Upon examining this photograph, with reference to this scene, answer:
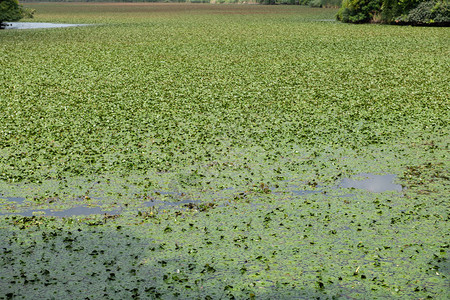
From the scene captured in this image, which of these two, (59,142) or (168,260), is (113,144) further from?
(168,260)

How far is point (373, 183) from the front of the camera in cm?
805

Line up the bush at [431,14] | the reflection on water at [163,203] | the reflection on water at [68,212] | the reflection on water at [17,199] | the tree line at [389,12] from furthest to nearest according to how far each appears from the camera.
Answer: the tree line at [389,12] < the bush at [431,14] < the reflection on water at [17,199] < the reflection on water at [163,203] < the reflection on water at [68,212]

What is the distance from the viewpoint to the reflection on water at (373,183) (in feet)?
25.7

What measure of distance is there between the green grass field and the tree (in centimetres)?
2502

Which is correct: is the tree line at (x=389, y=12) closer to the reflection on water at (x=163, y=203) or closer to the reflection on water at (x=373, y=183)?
the reflection on water at (x=373, y=183)

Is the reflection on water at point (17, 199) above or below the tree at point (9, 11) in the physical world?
below

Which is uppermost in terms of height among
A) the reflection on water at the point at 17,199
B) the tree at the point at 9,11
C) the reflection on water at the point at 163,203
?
the tree at the point at 9,11

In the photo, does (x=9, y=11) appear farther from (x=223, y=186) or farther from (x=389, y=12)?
(x=223, y=186)

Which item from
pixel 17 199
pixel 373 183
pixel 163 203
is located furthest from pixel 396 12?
pixel 17 199

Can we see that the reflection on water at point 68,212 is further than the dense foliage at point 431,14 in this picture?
No

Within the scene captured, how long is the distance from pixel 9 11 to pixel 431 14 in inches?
1139

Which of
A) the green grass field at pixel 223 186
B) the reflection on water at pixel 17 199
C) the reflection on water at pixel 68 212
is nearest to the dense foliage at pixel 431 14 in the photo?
the green grass field at pixel 223 186

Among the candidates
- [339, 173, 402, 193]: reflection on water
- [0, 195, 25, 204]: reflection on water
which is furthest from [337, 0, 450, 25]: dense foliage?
[0, 195, 25, 204]: reflection on water

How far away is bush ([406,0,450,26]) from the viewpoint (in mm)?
36188
